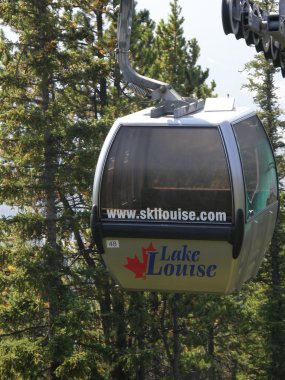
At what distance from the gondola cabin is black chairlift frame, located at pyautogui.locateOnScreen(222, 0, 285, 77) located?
80cm

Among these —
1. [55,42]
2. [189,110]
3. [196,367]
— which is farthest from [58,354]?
[196,367]

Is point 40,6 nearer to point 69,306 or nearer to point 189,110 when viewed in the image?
point 69,306

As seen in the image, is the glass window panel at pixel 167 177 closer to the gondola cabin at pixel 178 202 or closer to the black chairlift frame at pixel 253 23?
the gondola cabin at pixel 178 202

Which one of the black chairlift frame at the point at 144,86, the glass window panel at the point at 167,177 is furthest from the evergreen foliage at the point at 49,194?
the glass window panel at the point at 167,177

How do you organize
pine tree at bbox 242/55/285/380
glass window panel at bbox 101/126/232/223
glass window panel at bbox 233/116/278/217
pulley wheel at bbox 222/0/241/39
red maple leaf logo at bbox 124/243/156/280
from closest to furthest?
pulley wheel at bbox 222/0/241/39 < glass window panel at bbox 101/126/232/223 < glass window panel at bbox 233/116/278/217 < red maple leaf logo at bbox 124/243/156/280 < pine tree at bbox 242/55/285/380

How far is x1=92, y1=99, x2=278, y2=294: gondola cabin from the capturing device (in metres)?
7.41

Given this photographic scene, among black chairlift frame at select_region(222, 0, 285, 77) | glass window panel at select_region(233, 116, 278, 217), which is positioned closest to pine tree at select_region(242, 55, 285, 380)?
glass window panel at select_region(233, 116, 278, 217)

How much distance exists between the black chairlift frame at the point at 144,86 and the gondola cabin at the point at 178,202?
0.13 metres

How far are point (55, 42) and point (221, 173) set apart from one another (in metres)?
10.9

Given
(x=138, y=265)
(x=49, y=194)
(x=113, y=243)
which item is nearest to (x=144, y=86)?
(x=113, y=243)

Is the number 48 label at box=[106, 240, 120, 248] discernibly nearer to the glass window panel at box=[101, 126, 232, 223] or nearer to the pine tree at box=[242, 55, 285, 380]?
the glass window panel at box=[101, 126, 232, 223]

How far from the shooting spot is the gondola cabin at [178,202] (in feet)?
24.3

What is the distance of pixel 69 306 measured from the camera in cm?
1677

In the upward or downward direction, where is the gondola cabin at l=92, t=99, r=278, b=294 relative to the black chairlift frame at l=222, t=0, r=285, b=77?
downward
